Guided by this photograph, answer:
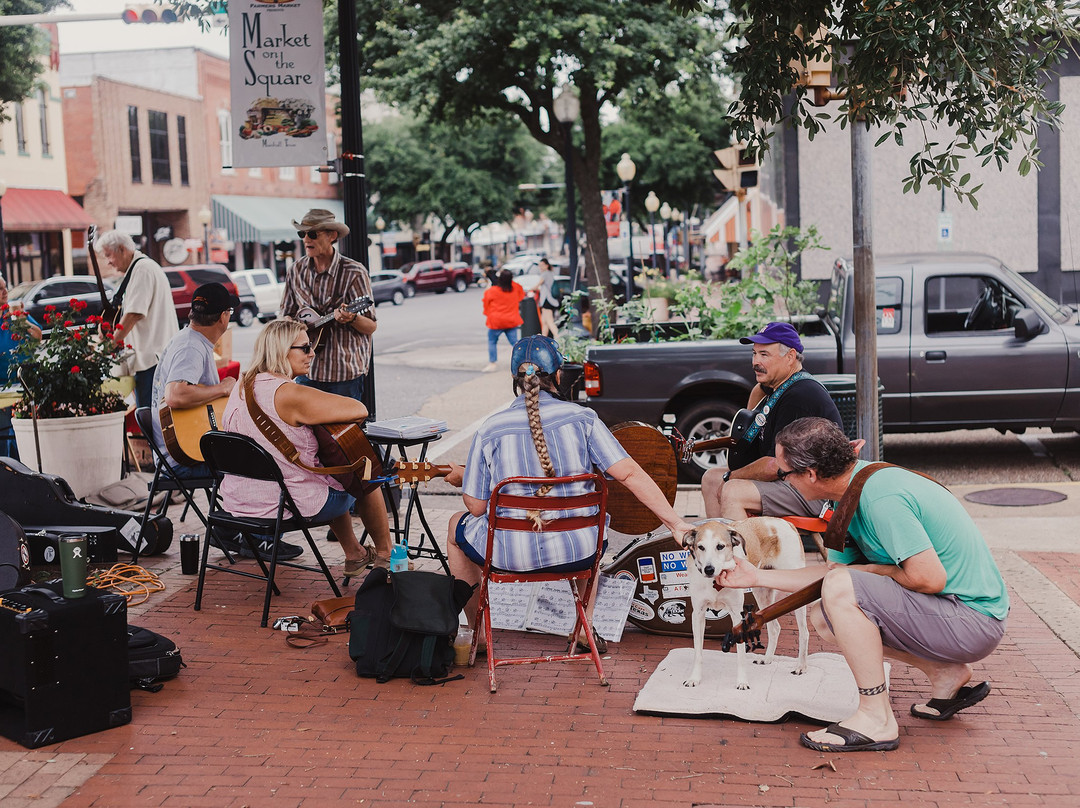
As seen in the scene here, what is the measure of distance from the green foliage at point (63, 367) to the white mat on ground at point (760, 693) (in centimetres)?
492

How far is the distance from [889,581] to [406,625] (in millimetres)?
2022

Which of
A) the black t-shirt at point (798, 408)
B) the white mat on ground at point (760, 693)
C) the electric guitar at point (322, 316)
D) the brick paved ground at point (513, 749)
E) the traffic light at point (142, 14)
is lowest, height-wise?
the brick paved ground at point (513, 749)

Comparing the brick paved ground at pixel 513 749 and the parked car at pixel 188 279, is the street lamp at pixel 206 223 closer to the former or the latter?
the parked car at pixel 188 279

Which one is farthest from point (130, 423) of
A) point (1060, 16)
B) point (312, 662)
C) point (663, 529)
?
point (1060, 16)

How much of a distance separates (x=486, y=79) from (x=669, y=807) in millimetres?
19135

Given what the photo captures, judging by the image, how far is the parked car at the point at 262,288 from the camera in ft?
121

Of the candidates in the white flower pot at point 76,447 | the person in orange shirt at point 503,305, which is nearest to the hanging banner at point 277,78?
the white flower pot at point 76,447

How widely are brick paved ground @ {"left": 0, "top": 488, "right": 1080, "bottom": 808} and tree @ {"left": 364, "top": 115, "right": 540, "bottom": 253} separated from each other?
171 feet

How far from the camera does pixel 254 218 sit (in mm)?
49781

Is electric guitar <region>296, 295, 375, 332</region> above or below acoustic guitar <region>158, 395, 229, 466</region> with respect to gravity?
above

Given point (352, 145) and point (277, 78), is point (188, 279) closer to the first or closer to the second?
point (352, 145)

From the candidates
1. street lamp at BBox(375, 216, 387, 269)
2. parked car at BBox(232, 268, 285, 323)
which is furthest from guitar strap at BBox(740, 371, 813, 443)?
street lamp at BBox(375, 216, 387, 269)

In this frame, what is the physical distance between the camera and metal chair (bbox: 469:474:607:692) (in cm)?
Result: 492

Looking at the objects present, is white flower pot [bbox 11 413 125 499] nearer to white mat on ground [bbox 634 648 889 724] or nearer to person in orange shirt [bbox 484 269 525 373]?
white mat on ground [bbox 634 648 889 724]
